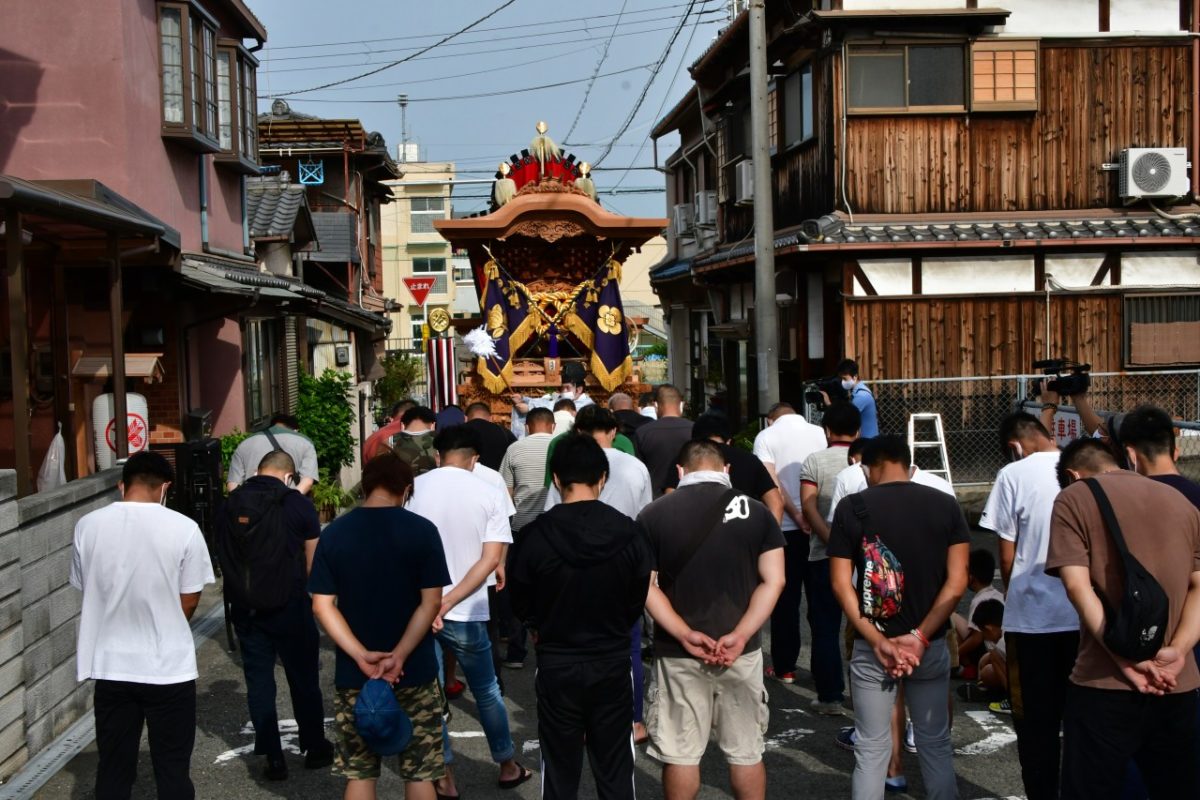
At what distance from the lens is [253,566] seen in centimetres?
640

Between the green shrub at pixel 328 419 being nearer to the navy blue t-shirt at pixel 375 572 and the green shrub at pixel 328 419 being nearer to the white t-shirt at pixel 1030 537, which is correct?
the navy blue t-shirt at pixel 375 572

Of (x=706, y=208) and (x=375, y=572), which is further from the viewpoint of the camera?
(x=706, y=208)

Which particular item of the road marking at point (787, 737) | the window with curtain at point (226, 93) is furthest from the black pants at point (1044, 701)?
the window with curtain at point (226, 93)

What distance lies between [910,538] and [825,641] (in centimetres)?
243

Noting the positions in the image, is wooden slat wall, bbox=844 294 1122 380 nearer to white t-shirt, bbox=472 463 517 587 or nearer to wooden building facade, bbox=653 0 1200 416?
wooden building facade, bbox=653 0 1200 416

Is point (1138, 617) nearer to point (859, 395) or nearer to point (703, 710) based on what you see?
point (703, 710)

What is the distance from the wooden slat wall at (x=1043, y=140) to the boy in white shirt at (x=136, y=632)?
38.4ft

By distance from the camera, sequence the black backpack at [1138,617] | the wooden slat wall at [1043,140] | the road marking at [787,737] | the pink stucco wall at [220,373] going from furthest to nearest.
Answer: the wooden slat wall at [1043,140], the pink stucco wall at [220,373], the road marking at [787,737], the black backpack at [1138,617]

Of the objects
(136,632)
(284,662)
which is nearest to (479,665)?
(284,662)

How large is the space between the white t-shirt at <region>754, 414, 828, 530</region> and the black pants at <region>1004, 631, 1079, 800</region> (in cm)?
285

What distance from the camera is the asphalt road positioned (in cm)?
626

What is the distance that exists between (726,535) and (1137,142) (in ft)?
42.5

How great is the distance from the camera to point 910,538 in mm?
5223

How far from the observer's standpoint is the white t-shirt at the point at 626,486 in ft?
→ 23.3
